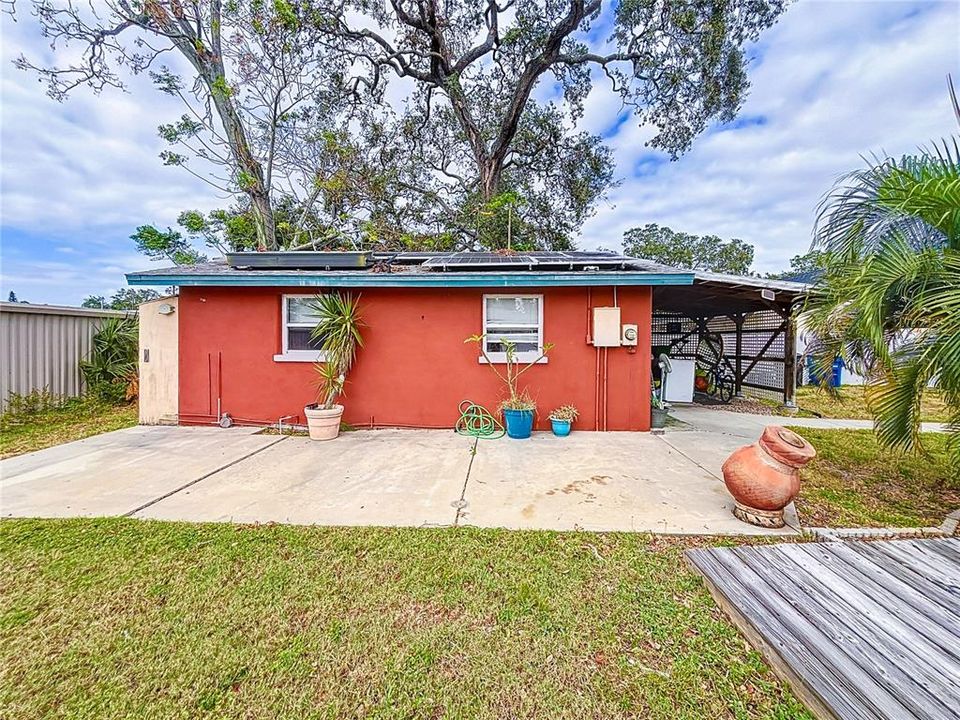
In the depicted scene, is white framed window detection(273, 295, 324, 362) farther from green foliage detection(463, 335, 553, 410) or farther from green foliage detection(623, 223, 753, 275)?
green foliage detection(623, 223, 753, 275)

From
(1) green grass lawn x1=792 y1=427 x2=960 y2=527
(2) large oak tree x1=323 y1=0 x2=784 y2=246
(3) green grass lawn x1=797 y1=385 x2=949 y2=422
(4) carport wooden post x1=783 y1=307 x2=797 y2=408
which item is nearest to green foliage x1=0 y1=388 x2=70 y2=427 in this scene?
(1) green grass lawn x1=792 y1=427 x2=960 y2=527

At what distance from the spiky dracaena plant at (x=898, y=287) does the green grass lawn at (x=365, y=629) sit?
91.9 inches

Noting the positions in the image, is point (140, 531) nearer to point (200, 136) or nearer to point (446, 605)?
point (446, 605)

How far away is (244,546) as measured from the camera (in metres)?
2.84

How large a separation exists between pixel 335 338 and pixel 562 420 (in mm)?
3635

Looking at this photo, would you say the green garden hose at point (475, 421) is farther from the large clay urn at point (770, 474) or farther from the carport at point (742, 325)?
the carport at point (742, 325)

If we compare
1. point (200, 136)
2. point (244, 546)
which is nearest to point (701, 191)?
point (200, 136)

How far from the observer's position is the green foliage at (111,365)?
8062 mm

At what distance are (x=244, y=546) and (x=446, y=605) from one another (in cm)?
160

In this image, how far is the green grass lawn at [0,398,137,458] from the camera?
5465 mm

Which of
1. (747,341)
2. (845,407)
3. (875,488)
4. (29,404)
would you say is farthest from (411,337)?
(845,407)

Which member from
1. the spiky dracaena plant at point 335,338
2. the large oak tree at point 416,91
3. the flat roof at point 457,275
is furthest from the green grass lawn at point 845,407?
the large oak tree at point 416,91

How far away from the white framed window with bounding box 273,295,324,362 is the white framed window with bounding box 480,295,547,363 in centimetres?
286

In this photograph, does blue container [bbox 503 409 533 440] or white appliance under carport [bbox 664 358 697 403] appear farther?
white appliance under carport [bbox 664 358 697 403]
